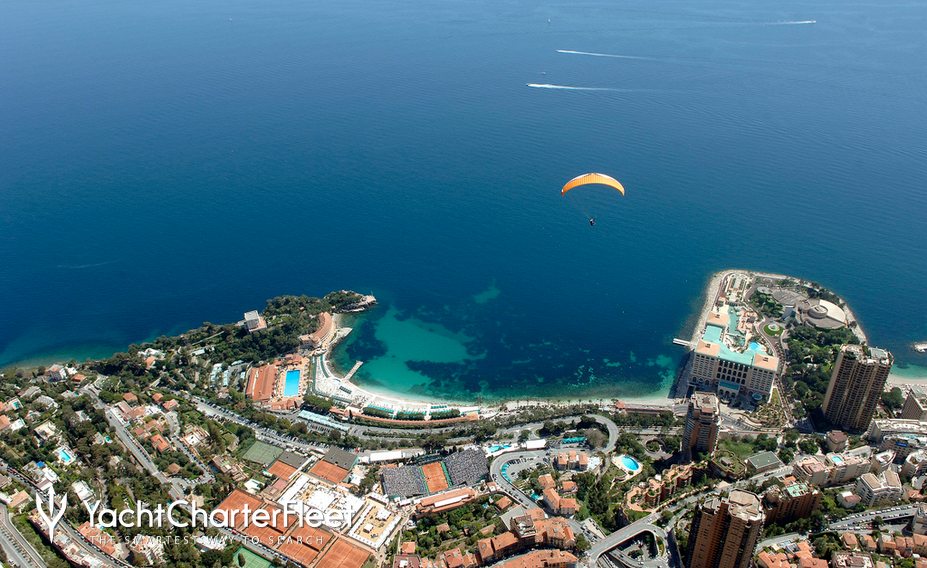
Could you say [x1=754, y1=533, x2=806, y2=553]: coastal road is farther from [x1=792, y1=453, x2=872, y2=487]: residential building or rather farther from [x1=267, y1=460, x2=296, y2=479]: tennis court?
[x1=267, y1=460, x2=296, y2=479]: tennis court

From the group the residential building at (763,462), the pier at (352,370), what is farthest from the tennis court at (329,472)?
the residential building at (763,462)

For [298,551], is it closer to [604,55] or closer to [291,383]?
[291,383]

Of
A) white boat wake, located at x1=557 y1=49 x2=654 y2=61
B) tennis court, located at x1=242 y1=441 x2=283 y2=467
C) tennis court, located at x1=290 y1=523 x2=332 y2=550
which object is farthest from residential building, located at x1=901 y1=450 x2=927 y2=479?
white boat wake, located at x1=557 y1=49 x2=654 y2=61

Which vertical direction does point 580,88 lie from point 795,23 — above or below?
below

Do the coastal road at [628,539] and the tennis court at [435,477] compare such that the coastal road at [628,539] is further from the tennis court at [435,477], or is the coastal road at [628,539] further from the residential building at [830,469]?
the tennis court at [435,477]

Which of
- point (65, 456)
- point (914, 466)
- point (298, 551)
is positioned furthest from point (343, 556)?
point (914, 466)
